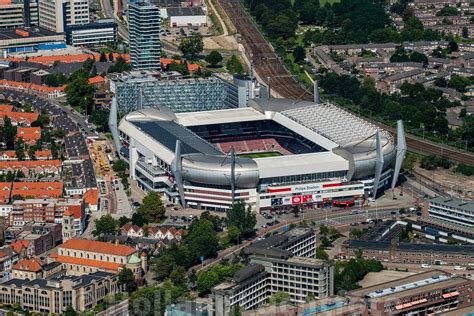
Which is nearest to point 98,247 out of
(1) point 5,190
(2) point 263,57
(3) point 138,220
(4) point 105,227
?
(4) point 105,227

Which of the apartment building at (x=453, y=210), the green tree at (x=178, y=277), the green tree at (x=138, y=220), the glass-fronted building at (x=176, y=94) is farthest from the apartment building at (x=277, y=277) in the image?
the glass-fronted building at (x=176, y=94)

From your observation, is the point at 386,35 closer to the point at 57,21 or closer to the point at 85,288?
the point at 57,21

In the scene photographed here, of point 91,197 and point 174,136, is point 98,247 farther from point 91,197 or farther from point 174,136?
point 174,136

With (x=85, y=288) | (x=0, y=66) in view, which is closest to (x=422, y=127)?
(x=0, y=66)

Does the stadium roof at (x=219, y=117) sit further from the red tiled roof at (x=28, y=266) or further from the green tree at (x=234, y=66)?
the red tiled roof at (x=28, y=266)

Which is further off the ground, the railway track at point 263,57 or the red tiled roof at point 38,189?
the railway track at point 263,57

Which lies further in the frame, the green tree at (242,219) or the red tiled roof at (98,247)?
the green tree at (242,219)

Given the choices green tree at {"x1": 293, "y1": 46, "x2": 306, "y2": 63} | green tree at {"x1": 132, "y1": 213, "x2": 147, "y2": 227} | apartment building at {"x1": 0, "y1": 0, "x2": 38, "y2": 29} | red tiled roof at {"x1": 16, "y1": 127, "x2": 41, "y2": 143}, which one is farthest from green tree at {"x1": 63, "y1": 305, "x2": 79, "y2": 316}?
apartment building at {"x1": 0, "y1": 0, "x2": 38, "y2": 29}
